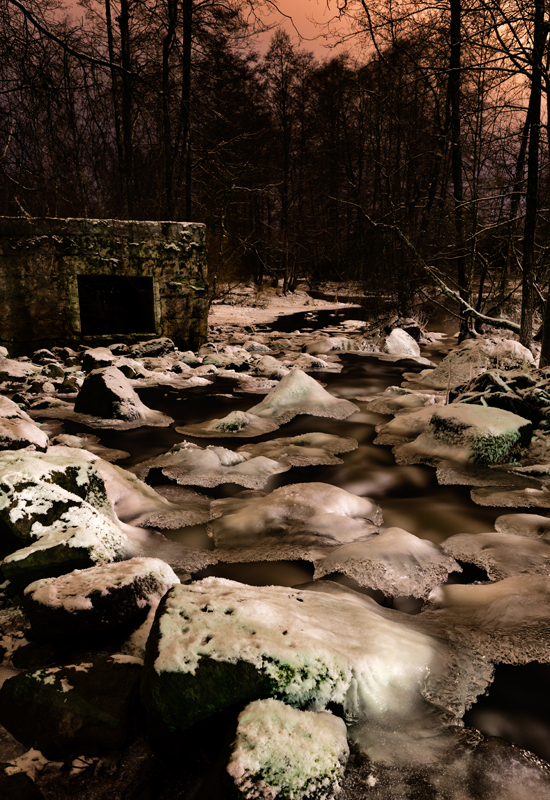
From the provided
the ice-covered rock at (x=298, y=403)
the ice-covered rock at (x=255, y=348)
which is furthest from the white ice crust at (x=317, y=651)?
the ice-covered rock at (x=255, y=348)

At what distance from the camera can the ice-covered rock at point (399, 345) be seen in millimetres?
8812

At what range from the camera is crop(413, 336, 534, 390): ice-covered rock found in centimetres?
564

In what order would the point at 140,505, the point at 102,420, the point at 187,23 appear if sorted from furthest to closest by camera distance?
the point at 187,23 → the point at 102,420 → the point at 140,505

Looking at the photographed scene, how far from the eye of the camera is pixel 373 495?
10.8 ft

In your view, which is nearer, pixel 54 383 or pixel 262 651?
pixel 262 651

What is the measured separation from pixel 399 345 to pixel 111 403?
5.64 metres

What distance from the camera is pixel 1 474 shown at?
86.4 inches

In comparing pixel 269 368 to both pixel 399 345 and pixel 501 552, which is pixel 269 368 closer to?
pixel 399 345

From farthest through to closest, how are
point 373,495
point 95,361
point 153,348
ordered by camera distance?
point 153,348 < point 95,361 < point 373,495

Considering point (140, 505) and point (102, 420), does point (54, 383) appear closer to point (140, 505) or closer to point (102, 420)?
point (102, 420)

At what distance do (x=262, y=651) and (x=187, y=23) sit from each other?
11557 millimetres

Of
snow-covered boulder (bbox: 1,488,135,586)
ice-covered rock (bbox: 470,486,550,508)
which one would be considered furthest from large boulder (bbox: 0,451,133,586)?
ice-covered rock (bbox: 470,486,550,508)

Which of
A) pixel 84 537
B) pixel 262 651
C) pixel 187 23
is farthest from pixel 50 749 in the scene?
pixel 187 23

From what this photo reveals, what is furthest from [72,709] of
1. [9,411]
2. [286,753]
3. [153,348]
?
[153,348]
